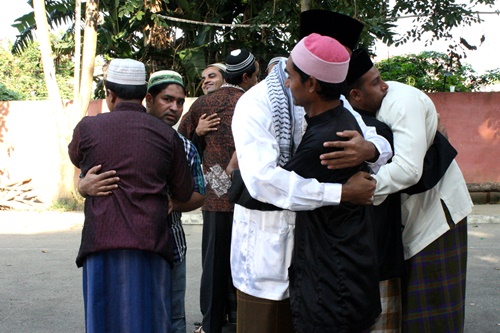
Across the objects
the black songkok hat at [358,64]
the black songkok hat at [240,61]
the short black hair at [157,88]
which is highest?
the black songkok hat at [240,61]

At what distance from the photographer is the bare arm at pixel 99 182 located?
2.58 metres

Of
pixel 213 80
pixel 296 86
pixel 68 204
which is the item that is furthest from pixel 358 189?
pixel 68 204

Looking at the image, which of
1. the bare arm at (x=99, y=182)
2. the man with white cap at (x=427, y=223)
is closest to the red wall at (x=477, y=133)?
the man with white cap at (x=427, y=223)

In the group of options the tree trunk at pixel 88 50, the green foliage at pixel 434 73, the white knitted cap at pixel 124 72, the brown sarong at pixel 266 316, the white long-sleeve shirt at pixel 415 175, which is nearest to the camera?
the brown sarong at pixel 266 316

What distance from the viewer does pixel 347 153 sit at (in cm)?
224

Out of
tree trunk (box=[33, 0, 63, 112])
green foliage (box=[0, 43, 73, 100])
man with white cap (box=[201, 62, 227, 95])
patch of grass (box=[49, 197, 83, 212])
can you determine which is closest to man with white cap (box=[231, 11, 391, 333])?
man with white cap (box=[201, 62, 227, 95])

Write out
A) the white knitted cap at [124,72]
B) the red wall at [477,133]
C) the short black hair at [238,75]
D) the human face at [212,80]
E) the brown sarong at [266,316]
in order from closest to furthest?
the brown sarong at [266,316], the white knitted cap at [124,72], the short black hair at [238,75], the human face at [212,80], the red wall at [477,133]

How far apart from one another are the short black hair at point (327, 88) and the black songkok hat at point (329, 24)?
663 millimetres

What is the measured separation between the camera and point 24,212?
10.8 metres

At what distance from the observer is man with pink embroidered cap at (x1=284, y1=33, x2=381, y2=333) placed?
2.21 m

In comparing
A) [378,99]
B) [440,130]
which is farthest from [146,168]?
[440,130]

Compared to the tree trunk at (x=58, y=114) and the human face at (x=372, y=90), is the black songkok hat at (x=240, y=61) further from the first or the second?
the tree trunk at (x=58, y=114)

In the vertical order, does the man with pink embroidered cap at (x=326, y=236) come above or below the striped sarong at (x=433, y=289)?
above

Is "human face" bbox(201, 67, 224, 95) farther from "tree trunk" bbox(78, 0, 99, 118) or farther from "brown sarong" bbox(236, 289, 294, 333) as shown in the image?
"tree trunk" bbox(78, 0, 99, 118)
